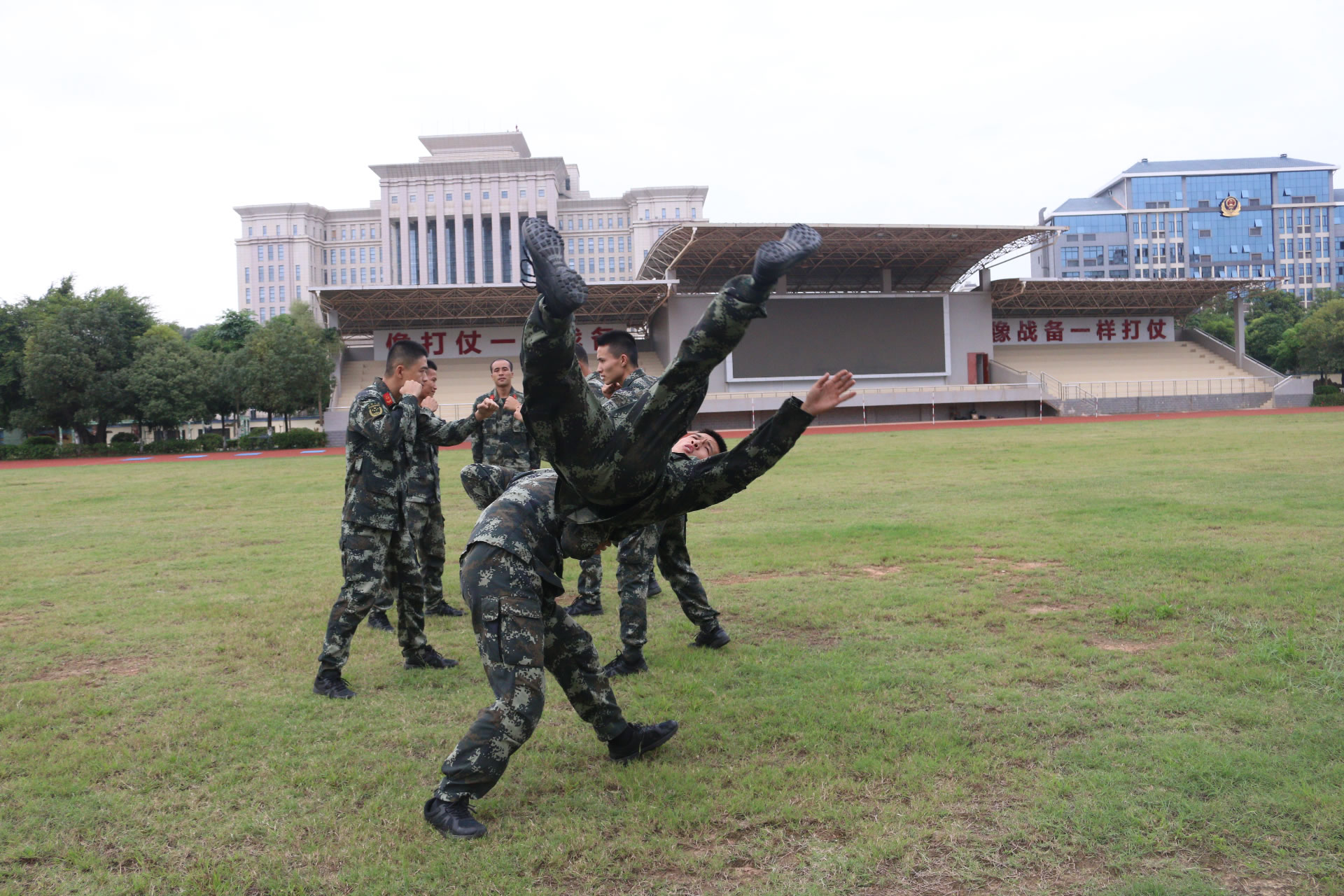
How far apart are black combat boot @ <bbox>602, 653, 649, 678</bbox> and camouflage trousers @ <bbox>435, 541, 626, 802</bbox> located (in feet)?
5.28

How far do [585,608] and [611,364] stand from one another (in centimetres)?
236

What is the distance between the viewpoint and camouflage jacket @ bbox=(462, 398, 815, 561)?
3.38 meters

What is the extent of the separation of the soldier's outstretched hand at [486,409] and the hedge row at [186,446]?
35747 millimetres

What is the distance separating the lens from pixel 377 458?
16.9 ft

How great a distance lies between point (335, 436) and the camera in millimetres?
39875

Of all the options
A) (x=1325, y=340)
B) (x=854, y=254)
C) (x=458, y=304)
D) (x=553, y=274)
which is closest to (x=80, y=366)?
(x=458, y=304)

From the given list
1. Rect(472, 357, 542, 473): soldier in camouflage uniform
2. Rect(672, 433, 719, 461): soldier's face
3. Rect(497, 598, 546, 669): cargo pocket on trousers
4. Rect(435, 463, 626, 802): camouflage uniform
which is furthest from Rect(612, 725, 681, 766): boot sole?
Rect(472, 357, 542, 473): soldier in camouflage uniform

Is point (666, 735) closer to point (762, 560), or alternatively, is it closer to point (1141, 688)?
point (1141, 688)

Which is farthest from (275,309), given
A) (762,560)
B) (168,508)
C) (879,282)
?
(762,560)

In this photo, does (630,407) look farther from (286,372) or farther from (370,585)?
(286,372)

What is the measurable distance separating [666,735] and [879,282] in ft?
156

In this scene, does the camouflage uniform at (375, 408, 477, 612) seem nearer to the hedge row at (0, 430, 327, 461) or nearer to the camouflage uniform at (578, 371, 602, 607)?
the camouflage uniform at (578, 371, 602, 607)

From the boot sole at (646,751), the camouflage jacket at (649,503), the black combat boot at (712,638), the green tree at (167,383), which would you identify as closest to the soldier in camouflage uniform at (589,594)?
the black combat boot at (712,638)

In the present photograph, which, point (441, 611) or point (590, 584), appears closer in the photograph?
point (590, 584)
